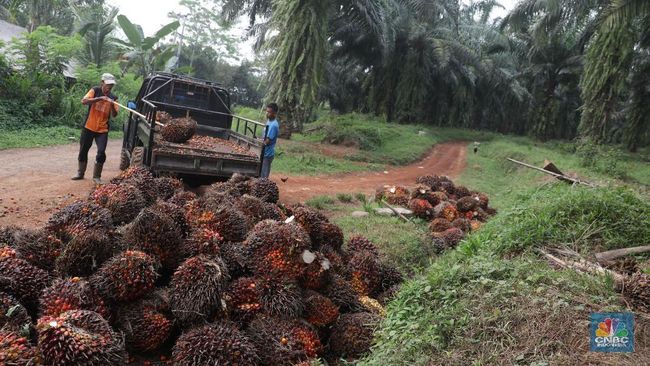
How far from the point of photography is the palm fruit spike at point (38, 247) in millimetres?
3498

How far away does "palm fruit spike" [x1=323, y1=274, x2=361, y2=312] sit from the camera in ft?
13.5

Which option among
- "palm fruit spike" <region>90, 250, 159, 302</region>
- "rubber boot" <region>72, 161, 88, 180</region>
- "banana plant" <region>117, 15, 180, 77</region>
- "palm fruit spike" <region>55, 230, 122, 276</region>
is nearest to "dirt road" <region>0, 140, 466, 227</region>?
"rubber boot" <region>72, 161, 88, 180</region>

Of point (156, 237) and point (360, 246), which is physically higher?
point (156, 237)

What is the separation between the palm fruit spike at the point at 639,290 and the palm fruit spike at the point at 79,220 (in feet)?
13.0

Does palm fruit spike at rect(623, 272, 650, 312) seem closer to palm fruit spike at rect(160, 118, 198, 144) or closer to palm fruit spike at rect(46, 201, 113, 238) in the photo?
palm fruit spike at rect(46, 201, 113, 238)

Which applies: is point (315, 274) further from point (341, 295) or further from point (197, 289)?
point (197, 289)

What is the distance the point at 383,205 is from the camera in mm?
9055

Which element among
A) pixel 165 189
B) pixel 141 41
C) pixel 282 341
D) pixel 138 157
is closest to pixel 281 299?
pixel 282 341

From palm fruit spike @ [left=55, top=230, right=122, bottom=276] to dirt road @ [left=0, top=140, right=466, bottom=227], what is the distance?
283 centimetres

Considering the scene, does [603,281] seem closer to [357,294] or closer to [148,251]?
[357,294]

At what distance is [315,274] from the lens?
153 inches

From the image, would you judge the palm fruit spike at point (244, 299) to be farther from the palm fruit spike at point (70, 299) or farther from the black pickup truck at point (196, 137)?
the black pickup truck at point (196, 137)

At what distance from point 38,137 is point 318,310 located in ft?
40.7

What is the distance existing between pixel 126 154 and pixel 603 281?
28.0 ft
